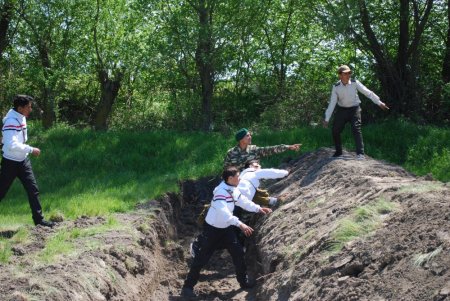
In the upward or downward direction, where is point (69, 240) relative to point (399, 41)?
downward

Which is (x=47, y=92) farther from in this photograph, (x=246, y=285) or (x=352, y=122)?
(x=246, y=285)

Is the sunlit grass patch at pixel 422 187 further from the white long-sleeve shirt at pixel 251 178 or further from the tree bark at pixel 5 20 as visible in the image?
the tree bark at pixel 5 20

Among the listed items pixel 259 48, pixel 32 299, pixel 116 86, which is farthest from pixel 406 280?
pixel 116 86

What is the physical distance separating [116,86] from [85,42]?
2.52m

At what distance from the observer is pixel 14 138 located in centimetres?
924

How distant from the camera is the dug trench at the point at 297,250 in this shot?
228 inches

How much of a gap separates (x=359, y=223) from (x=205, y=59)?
41.2 feet

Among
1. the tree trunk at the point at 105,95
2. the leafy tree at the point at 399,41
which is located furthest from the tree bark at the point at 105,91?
the leafy tree at the point at 399,41

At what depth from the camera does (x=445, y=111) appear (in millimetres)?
17391

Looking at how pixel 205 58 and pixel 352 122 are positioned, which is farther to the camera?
pixel 205 58

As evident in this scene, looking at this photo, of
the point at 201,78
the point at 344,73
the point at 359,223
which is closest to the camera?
the point at 359,223

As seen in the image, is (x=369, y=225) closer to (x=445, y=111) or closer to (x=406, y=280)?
(x=406, y=280)

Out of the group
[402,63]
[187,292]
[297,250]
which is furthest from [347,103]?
[402,63]

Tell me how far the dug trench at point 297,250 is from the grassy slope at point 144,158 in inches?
54.1
